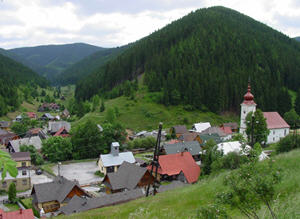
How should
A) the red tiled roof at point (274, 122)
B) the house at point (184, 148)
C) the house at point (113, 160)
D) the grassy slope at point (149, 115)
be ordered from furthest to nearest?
1. the grassy slope at point (149, 115)
2. the red tiled roof at point (274, 122)
3. the house at point (184, 148)
4. the house at point (113, 160)

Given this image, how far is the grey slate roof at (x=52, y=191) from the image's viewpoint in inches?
1206

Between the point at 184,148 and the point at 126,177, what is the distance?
17.6m

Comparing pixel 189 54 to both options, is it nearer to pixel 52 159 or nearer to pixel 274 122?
pixel 274 122

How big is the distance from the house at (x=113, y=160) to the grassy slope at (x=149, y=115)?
31473mm

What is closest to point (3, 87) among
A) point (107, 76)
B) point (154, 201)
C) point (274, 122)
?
point (107, 76)

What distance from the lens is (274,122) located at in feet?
205

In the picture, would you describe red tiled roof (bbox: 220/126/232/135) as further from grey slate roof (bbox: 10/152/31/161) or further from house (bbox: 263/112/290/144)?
grey slate roof (bbox: 10/152/31/161)

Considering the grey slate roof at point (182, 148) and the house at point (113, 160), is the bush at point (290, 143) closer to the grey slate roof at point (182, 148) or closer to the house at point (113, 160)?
the grey slate roof at point (182, 148)

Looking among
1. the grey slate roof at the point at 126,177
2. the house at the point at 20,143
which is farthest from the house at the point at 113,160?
the house at the point at 20,143

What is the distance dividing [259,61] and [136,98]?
214 ft

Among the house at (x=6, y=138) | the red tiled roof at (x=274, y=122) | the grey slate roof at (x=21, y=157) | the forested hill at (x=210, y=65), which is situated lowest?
the house at (x=6, y=138)

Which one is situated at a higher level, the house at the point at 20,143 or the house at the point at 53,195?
the house at the point at 20,143

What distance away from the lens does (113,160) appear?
45.0 metres

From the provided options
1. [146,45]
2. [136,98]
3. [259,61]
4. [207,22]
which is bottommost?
[136,98]
